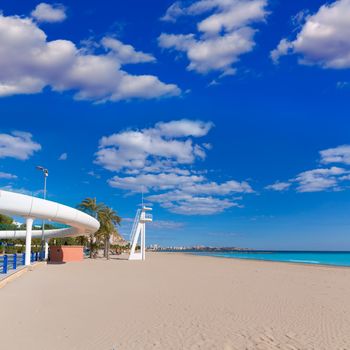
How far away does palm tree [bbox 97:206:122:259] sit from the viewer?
51.4 meters

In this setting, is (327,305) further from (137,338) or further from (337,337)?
(137,338)

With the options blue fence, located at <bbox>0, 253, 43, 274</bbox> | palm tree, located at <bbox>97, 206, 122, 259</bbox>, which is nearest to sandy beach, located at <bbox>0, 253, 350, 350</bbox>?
blue fence, located at <bbox>0, 253, 43, 274</bbox>

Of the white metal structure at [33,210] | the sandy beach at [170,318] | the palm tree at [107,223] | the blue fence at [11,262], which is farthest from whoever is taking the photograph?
the palm tree at [107,223]

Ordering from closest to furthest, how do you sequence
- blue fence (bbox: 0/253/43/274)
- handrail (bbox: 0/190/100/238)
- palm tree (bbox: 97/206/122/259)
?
blue fence (bbox: 0/253/43/274), handrail (bbox: 0/190/100/238), palm tree (bbox: 97/206/122/259)

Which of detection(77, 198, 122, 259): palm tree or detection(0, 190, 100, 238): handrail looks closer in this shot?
detection(0, 190, 100, 238): handrail

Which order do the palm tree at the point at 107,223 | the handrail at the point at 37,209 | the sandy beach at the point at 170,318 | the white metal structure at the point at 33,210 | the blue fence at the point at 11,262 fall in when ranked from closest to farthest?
the sandy beach at the point at 170,318
the blue fence at the point at 11,262
the handrail at the point at 37,209
the white metal structure at the point at 33,210
the palm tree at the point at 107,223

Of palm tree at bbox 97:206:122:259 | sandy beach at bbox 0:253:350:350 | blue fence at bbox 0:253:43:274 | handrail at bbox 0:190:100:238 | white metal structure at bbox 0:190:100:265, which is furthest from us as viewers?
palm tree at bbox 97:206:122:259

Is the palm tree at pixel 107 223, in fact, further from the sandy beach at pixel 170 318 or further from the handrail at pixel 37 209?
the sandy beach at pixel 170 318

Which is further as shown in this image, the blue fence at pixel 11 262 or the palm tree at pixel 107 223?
the palm tree at pixel 107 223

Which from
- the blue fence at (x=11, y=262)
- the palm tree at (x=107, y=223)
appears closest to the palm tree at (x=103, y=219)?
the palm tree at (x=107, y=223)

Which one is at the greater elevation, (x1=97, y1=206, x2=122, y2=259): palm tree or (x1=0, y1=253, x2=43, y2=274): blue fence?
(x1=97, y1=206, x2=122, y2=259): palm tree

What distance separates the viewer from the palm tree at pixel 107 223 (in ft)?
169

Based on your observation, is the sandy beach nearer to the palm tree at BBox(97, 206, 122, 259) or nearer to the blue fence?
the blue fence

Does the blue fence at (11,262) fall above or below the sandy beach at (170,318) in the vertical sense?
above
